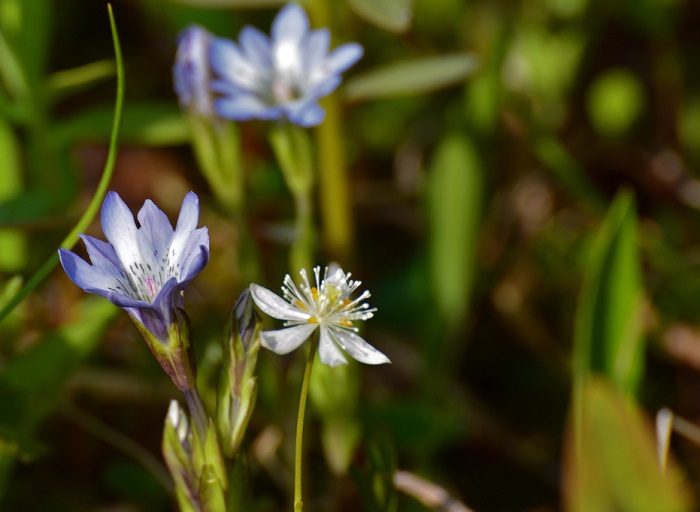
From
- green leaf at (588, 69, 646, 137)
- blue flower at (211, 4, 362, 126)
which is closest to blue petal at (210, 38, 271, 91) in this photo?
blue flower at (211, 4, 362, 126)

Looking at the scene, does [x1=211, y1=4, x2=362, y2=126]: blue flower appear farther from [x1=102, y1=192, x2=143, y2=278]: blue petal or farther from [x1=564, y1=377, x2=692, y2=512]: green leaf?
[x1=564, y1=377, x2=692, y2=512]: green leaf

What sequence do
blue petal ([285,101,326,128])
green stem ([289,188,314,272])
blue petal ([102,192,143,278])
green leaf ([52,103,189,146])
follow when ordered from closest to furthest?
1. blue petal ([102,192,143,278])
2. blue petal ([285,101,326,128])
3. green stem ([289,188,314,272])
4. green leaf ([52,103,189,146])

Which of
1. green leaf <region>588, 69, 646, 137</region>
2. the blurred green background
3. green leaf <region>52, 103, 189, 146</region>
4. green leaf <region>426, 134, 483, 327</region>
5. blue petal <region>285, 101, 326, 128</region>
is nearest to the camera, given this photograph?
blue petal <region>285, 101, 326, 128</region>

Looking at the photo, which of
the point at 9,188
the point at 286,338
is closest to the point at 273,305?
the point at 286,338

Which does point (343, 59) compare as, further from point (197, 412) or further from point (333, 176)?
point (197, 412)

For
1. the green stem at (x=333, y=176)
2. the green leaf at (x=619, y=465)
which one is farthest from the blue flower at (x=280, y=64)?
the green leaf at (x=619, y=465)
